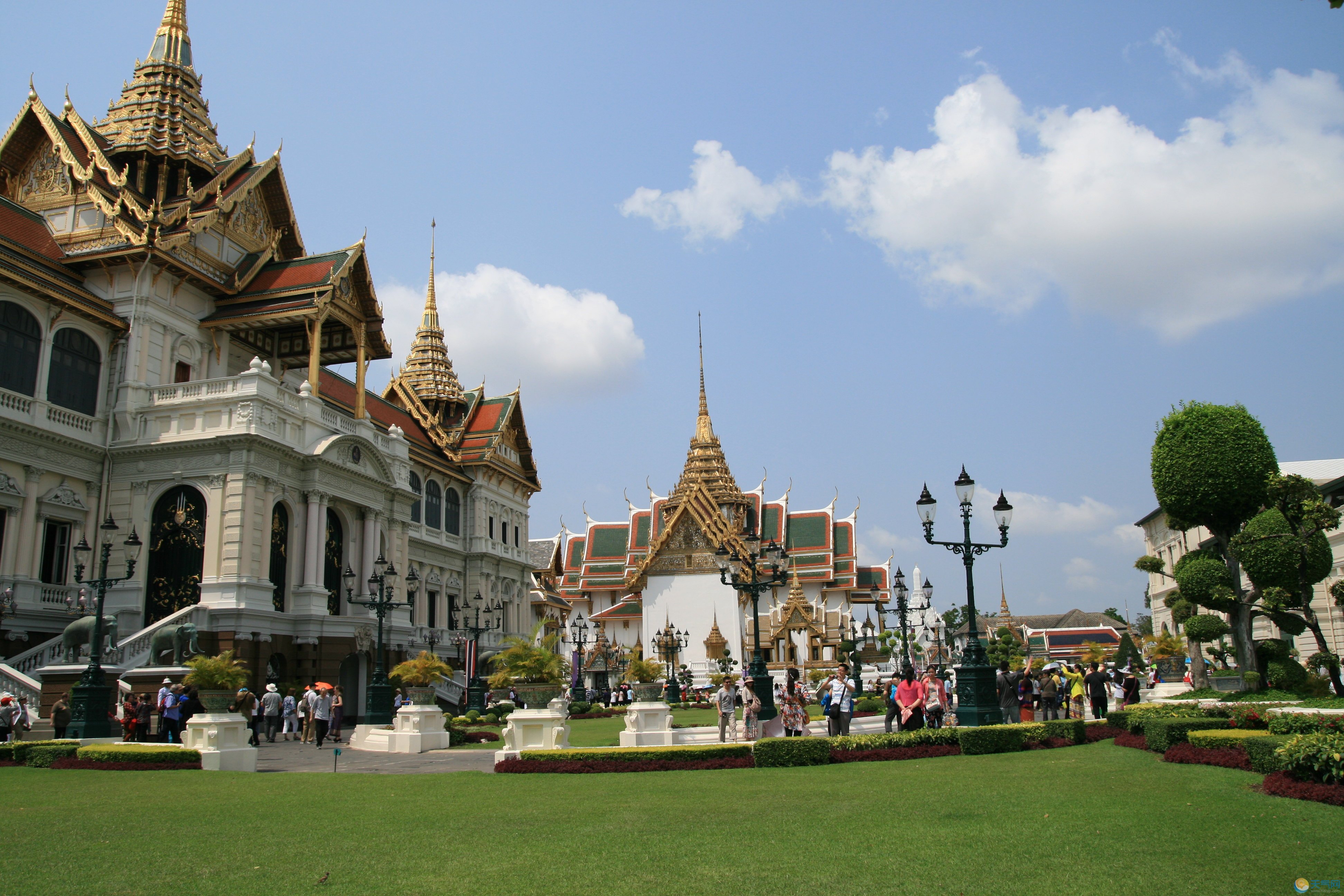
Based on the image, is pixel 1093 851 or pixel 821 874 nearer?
pixel 821 874

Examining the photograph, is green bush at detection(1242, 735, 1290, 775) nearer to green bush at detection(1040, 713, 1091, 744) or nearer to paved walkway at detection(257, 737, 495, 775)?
green bush at detection(1040, 713, 1091, 744)

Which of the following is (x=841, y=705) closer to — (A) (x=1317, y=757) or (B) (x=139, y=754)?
(A) (x=1317, y=757)

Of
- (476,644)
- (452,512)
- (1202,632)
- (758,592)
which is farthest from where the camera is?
(452,512)

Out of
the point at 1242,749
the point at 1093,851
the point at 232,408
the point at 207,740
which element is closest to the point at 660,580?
the point at 232,408

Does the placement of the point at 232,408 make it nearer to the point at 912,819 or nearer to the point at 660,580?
the point at 912,819

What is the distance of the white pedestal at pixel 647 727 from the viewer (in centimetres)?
1620

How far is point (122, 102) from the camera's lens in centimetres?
2941

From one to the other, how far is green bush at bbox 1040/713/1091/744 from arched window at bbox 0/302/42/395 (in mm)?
23054

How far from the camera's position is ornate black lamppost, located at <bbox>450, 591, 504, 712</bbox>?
28.0m

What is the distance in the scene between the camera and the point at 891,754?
1352 cm


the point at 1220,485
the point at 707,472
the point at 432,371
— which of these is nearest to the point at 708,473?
the point at 707,472

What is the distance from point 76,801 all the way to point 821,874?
811 cm

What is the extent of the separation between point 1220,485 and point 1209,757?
1667cm

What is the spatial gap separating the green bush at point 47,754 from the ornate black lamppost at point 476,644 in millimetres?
12659
